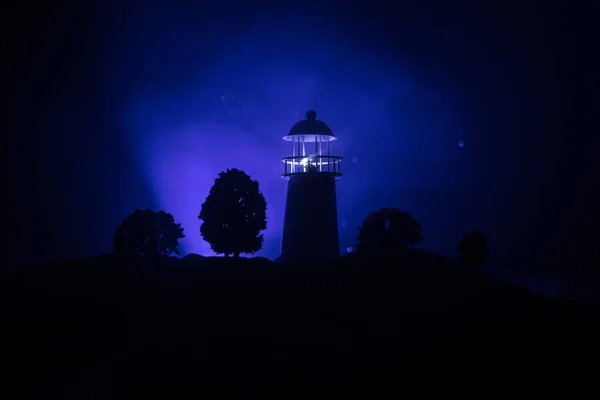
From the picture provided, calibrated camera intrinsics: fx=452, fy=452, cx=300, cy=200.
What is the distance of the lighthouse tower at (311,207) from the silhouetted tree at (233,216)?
256cm

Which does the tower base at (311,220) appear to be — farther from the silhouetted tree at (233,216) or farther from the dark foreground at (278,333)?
the dark foreground at (278,333)

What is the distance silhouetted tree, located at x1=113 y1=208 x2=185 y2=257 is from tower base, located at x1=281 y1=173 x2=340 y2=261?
8686mm

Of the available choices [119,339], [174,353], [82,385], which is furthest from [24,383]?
[174,353]

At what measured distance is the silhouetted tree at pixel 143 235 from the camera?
99.2 feet

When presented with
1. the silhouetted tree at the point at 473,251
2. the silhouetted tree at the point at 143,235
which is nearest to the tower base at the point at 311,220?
the silhouetted tree at the point at 143,235

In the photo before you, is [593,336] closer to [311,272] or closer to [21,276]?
[311,272]

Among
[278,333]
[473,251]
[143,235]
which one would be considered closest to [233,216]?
[143,235]

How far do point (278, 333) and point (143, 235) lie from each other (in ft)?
52.0

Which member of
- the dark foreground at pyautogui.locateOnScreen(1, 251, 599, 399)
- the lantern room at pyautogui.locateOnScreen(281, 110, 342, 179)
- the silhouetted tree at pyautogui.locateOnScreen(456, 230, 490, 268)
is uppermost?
the lantern room at pyautogui.locateOnScreen(281, 110, 342, 179)

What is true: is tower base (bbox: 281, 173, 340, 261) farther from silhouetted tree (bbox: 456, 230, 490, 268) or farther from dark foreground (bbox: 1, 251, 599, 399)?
silhouetted tree (bbox: 456, 230, 490, 268)

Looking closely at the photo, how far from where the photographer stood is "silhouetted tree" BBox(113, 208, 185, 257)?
30.2 meters

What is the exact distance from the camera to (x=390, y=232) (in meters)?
35.3

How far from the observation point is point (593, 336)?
20938mm

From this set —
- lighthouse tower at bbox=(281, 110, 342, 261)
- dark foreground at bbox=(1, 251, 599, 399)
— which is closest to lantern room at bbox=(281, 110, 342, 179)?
lighthouse tower at bbox=(281, 110, 342, 261)
